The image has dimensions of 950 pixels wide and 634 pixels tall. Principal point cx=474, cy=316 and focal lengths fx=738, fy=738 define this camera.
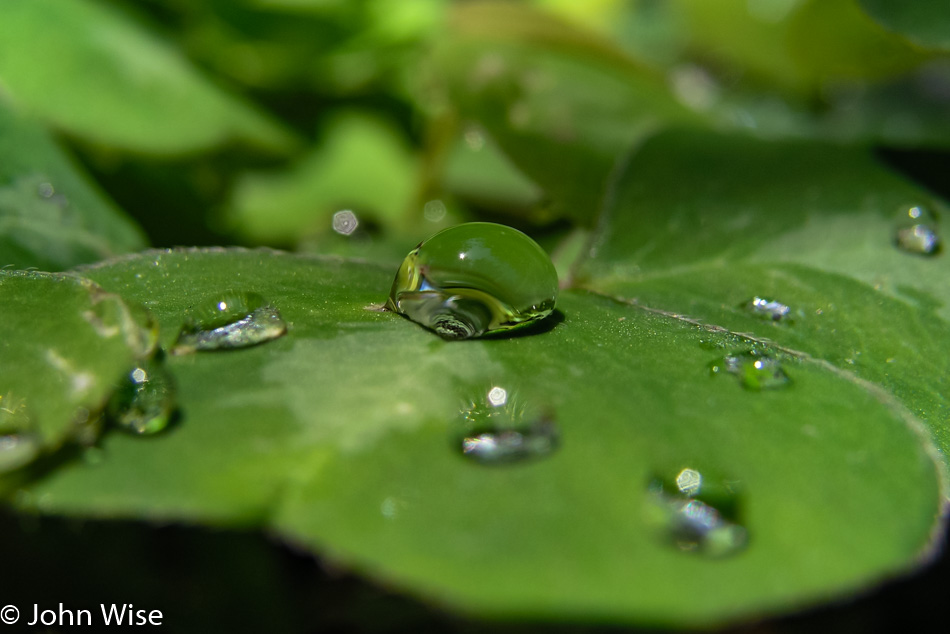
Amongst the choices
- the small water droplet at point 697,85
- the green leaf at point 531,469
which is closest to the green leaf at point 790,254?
the green leaf at point 531,469

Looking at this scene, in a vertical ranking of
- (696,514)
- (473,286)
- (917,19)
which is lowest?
(696,514)

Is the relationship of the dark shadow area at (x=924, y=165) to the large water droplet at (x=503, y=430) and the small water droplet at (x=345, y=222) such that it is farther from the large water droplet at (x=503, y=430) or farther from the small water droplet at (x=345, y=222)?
the small water droplet at (x=345, y=222)

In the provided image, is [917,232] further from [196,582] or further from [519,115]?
[196,582]

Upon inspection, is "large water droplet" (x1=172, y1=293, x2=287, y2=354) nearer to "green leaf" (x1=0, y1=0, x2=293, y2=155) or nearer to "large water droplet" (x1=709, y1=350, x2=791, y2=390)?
"large water droplet" (x1=709, y1=350, x2=791, y2=390)

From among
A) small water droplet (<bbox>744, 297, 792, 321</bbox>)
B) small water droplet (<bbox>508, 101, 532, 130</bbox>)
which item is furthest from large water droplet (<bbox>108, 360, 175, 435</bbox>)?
small water droplet (<bbox>508, 101, 532, 130</bbox>)

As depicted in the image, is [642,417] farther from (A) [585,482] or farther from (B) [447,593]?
(B) [447,593]

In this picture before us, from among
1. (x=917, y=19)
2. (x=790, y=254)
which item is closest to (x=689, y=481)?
(x=790, y=254)
